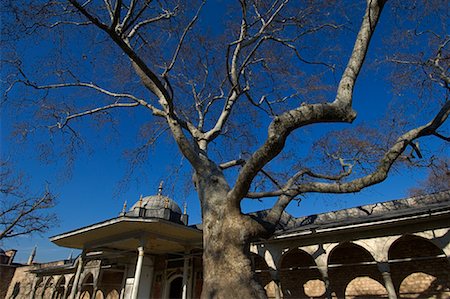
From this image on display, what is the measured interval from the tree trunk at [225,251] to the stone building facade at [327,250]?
567cm

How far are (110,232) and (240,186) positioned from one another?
8.95 m

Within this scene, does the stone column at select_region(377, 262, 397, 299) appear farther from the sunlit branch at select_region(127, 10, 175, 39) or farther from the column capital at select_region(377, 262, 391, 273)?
the sunlit branch at select_region(127, 10, 175, 39)

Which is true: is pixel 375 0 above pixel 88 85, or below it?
below

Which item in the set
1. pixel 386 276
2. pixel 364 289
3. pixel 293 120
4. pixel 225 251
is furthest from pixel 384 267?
pixel 293 120

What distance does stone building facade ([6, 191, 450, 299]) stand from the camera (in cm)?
816

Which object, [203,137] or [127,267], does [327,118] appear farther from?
[127,267]

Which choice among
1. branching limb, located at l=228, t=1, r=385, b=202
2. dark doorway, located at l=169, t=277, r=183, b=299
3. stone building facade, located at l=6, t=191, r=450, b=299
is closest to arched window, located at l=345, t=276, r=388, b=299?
stone building facade, located at l=6, t=191, r=450, b=299

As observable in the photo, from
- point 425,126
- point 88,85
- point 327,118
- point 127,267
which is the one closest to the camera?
point 327,118

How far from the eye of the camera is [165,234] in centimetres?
1095

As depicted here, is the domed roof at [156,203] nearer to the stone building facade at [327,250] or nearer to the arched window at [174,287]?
the stone building facade at [327,250]

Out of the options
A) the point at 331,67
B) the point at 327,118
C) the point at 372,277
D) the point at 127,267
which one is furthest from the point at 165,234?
the point at 327,118

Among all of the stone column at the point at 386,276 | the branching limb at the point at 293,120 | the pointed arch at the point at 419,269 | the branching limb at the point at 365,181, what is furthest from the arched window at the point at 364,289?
the branching limb at the point at 293,120

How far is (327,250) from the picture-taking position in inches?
363

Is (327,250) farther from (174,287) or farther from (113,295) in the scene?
(113,295)
